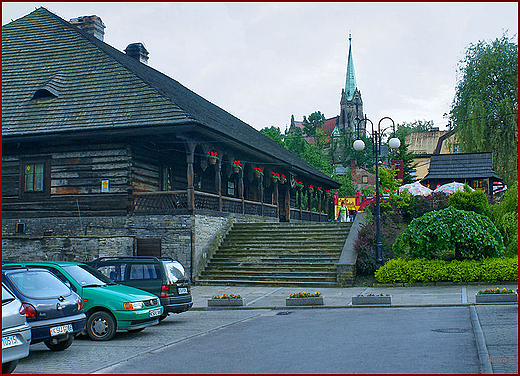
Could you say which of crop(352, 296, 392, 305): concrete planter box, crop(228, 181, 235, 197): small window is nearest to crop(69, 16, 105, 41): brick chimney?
crop(228, 181, 235, 197): small window

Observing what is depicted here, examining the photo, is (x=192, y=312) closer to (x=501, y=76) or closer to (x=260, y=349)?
(x=260, y=349)

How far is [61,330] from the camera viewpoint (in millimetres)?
9539

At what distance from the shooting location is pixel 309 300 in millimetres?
16375

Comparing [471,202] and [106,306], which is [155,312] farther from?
[471,202]

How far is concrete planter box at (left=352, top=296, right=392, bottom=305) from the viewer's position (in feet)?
52.0

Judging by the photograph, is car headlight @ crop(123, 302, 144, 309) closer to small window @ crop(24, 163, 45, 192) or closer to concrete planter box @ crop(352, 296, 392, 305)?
concrete planter box @ crop(352, 296, 392, 305)

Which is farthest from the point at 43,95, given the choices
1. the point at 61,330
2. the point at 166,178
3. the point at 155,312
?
the point at 61,330

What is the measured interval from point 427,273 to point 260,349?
10.9m

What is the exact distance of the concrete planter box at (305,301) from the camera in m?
16.3

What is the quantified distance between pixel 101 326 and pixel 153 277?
7.86 ft

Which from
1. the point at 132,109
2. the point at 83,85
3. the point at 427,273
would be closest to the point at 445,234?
the point at 427,273

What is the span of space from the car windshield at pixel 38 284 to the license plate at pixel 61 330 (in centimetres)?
54

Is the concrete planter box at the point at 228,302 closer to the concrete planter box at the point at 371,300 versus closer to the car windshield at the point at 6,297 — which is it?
the concrete planter box at the point at 371,300

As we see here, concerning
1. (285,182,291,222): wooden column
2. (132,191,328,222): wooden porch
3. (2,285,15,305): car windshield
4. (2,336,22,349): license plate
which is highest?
(285,182,291,222): wooden column
